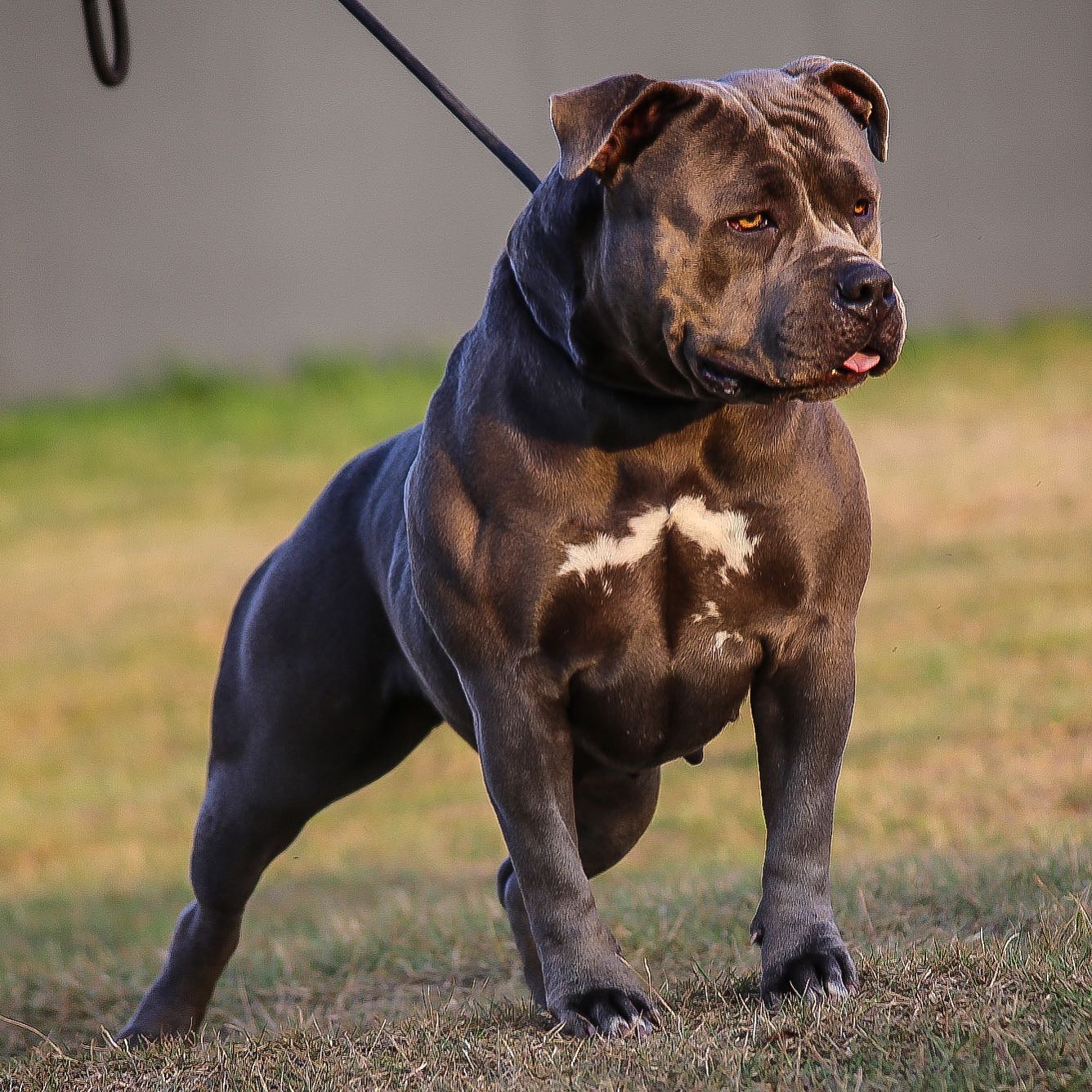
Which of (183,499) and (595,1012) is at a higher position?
(595,1012)

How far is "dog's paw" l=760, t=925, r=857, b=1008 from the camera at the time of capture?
325cm

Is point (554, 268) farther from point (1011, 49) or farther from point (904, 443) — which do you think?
point (1011, 49)

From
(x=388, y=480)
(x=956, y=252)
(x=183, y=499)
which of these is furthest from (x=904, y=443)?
(x=388, y=480)

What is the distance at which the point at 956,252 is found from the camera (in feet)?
46.1

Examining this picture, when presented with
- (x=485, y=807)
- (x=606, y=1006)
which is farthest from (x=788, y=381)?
(x=485, y=807)

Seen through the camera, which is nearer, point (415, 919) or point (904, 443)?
point (415, 919)

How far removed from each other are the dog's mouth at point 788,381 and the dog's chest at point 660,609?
0.28 metres

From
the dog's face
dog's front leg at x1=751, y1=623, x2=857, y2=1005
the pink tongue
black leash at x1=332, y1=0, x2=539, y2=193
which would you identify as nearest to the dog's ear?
the dog's face

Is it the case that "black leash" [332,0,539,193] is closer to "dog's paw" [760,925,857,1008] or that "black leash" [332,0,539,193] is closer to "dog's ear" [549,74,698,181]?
"dog's ear" [549,74,698,181]

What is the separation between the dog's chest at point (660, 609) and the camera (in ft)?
11.0

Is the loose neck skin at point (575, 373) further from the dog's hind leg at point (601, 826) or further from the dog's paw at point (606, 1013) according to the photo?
the dog's hind leg at point (601, 826)

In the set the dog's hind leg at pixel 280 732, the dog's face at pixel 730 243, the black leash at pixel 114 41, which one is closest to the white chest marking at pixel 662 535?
the dog's face at pixel 730 243

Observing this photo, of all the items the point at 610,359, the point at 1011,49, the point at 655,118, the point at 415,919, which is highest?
the point at 655,118

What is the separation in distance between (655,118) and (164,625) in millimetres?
9210
